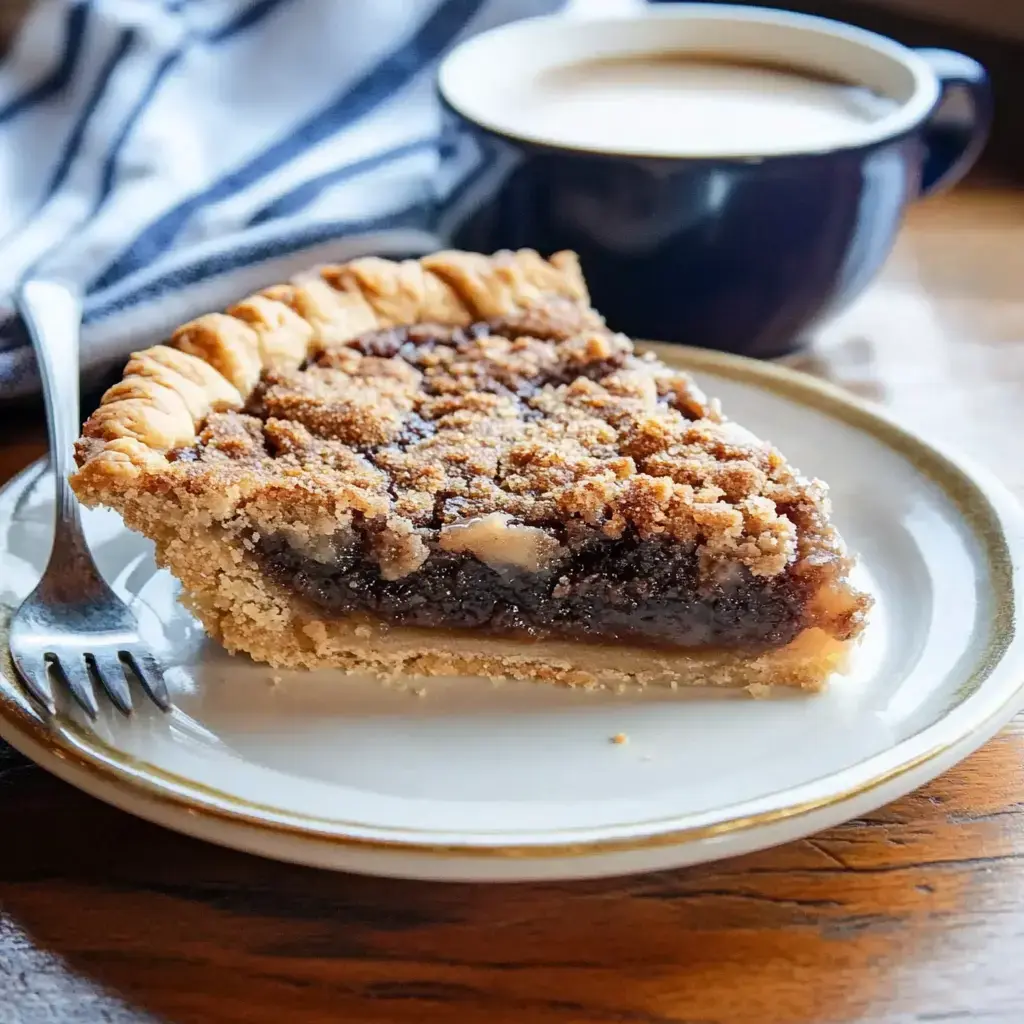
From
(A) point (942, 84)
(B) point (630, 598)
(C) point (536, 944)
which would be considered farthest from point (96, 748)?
(A) point (942, 84)

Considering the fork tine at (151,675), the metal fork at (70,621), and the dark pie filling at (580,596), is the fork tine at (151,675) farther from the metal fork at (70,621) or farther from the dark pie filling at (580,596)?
the dark pie filling at (580,596)

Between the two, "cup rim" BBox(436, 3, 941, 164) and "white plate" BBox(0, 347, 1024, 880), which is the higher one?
"cup rim" BBox(436, 3, 941, 164)

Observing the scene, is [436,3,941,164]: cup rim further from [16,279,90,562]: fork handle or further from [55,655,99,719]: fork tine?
[55,655,99,719]: fork tine

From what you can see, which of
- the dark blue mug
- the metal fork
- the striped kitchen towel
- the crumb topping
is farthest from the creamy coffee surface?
the metal fork

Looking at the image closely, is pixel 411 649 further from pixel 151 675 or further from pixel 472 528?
pixel 151 675

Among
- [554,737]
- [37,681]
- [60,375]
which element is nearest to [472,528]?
[554,737]
